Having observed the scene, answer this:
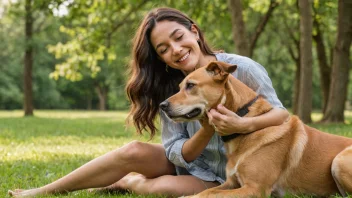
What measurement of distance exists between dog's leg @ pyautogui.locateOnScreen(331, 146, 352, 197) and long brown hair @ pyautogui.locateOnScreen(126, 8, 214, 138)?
1855mm

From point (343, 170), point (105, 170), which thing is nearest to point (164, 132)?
point (105, 170)

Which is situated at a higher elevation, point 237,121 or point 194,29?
point 194,29

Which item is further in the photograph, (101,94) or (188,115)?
(101,94)

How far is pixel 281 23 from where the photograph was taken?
92.3 ft

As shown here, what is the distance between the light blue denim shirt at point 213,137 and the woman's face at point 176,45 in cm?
36

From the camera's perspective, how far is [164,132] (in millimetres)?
5715

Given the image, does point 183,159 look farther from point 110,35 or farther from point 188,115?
point 110,35

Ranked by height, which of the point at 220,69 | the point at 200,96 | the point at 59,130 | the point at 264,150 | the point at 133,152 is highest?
the point at 220,69

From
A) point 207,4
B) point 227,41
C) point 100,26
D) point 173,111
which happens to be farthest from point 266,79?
point 227,41

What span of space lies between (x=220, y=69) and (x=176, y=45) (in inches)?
32.6

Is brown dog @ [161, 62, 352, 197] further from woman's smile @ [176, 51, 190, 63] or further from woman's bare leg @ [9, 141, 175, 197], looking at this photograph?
woman's bare leg @ [9, 141, 175, 197]

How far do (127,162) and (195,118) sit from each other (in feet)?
3.57

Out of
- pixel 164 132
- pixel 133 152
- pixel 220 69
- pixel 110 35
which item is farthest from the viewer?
pixel 110 35

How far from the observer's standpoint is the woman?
17.3 ft
